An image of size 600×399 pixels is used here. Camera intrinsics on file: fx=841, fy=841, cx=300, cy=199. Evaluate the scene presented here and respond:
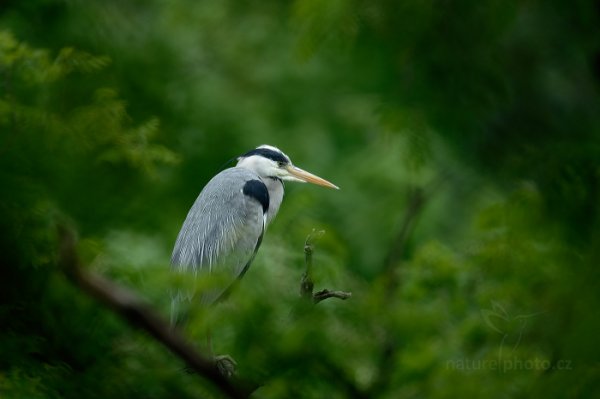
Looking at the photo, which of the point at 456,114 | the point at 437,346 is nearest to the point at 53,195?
the point at 437,346

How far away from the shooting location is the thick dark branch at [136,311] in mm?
822

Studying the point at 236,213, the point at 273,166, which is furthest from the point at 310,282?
the point at 273,166

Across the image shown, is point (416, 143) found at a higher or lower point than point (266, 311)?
higher

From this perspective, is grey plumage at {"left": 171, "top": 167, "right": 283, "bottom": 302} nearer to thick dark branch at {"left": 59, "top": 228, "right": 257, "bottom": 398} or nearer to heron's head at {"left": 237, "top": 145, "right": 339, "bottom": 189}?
heron's head at {"left": 237, "top": 145, "right": 339, "bottom": 189}

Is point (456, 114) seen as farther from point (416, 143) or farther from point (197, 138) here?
point (197, 138)

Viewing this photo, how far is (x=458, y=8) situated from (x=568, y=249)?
1.74 metres

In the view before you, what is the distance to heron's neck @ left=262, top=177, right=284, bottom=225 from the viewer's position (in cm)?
359

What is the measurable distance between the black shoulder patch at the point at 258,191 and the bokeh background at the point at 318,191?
0.40 ft

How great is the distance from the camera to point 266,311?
4.17 ft

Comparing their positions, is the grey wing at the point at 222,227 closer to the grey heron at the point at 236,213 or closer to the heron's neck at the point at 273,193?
the grey heron at the point at 236,213

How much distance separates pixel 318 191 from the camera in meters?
7.54

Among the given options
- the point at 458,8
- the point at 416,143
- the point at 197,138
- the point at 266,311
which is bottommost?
the point at 266,311

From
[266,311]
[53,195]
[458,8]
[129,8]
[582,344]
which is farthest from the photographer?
[129,8]

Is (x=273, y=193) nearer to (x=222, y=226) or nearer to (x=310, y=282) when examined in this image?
(x=222, y=226)
